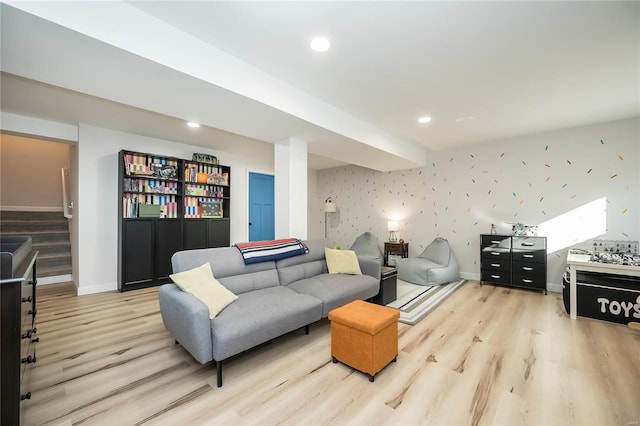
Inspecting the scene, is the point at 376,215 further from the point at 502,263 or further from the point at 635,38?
the point at 635,38

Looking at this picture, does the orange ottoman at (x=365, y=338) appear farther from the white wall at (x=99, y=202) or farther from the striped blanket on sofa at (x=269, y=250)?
the white wall at (x=99, y=202)

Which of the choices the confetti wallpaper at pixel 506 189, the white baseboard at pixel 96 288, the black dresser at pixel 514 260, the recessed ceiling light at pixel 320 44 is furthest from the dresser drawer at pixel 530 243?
the white baseboard at pixel 96 288

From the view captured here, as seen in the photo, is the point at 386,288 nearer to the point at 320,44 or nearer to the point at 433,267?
the point at 433,267

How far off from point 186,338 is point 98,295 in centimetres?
293

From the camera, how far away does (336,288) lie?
9.34ft

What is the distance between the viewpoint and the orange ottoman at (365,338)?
1935 millimetres

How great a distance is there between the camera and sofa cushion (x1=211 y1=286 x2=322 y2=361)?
1.89m

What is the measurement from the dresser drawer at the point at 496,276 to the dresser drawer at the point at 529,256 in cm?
28

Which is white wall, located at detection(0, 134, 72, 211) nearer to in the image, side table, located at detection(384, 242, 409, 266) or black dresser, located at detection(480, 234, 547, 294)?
side table, located at detection(384, 242, 409, 266)

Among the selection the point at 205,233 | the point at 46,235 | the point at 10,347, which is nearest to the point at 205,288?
the point at 10,347

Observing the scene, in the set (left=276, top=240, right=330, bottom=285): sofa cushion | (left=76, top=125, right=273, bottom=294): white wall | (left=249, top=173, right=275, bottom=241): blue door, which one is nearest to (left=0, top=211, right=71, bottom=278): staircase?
(left=76, top=125, right=273, bottom=294): white wall

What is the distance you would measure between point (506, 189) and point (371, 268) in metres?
3.02

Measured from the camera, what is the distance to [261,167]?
597cm

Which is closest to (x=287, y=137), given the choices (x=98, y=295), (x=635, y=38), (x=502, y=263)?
(x=635, y=38)
